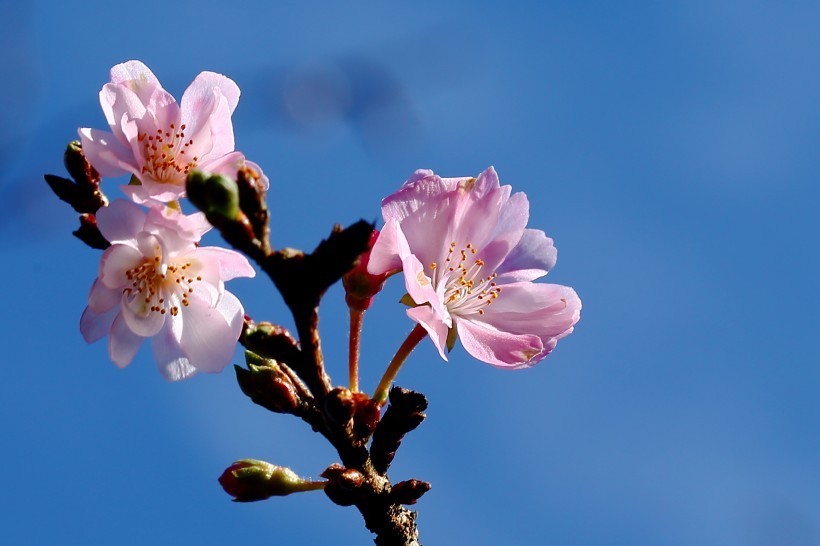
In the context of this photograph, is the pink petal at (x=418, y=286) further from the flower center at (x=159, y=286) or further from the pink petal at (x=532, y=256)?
the flower center at (x=159, y=286)

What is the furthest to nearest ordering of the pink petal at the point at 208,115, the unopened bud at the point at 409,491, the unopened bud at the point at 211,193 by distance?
the pink petal at the point at 208,115 < the unopened bud at the point at 409,491 < the unopened bud at the point at 211,193

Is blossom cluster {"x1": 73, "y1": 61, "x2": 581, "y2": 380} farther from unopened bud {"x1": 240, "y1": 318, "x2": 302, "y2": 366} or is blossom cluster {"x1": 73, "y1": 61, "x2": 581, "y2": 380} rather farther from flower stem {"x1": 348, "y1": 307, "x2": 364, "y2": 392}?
unopened bud {"x1": 240, "y1": 318, "x2": 302, "y2": 366}

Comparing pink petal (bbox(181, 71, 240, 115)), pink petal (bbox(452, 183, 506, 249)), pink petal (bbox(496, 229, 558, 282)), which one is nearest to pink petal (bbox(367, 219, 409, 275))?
pink petal (bbox(452, 183, 506, 249))

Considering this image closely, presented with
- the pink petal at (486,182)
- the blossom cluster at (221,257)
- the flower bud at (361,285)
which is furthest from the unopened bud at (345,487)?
the pink petal at (486,182)

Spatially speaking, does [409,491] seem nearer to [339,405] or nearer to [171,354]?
[339,405]

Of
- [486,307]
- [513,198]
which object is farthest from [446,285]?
[513,198]

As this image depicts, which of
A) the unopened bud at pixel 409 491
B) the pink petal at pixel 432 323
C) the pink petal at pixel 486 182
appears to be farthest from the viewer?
the pink petal at pixel 486 182
